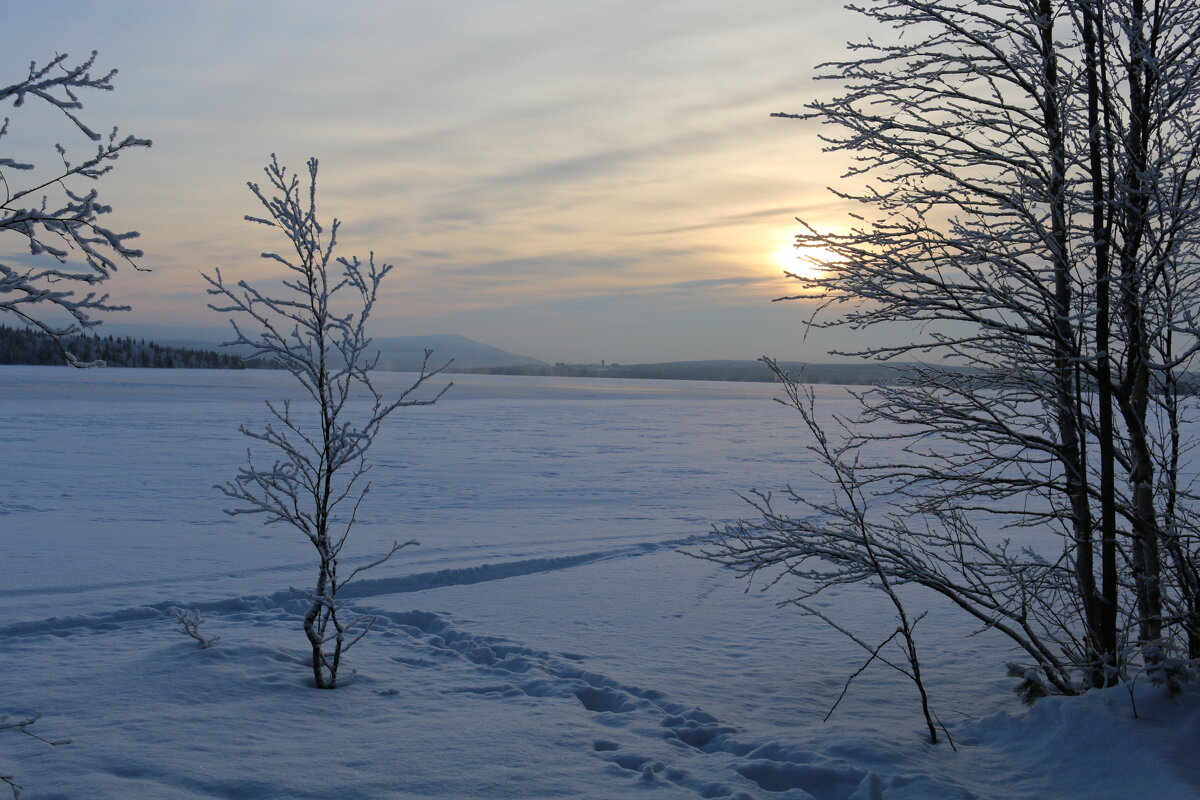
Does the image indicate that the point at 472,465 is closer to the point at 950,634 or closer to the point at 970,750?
the point at 950,634

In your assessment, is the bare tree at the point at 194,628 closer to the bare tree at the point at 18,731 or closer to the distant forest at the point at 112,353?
the bare tree at the point at 18,731

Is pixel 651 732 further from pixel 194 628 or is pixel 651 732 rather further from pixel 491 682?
pixel 194 628

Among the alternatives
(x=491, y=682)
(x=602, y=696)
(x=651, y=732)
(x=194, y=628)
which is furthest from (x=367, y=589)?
(x=651, y=732)

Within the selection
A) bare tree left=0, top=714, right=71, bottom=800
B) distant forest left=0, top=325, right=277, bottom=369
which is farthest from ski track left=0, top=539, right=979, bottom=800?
distant forest left=0, top=325, right=277, bottom=369

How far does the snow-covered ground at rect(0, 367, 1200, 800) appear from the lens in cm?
443

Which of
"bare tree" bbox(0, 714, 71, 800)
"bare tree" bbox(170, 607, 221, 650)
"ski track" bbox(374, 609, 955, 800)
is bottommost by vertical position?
"ski track" bbox(374, 609, 955, 800)

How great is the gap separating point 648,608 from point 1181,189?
18.3 ft

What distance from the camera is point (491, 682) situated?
6016 millimetres

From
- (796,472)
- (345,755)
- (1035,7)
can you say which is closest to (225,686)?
(345,755)

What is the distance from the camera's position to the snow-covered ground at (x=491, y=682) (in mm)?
4426

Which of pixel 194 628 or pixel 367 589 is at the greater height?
pixel 194 628

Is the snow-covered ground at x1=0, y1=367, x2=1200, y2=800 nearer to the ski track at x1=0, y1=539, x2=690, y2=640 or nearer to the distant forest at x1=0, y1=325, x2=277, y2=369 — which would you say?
the ski track at x1=0, y1=539, x2=690, y2=640

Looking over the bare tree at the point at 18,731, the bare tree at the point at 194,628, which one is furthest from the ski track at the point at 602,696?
the bare tree at the point at 18,731

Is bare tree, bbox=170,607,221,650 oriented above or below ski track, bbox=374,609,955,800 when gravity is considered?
above
